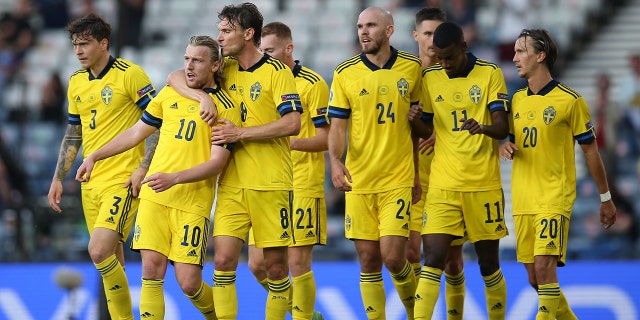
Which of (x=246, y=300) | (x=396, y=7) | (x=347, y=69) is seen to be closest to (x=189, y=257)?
(x=347, y=69)

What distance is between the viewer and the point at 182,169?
916cm

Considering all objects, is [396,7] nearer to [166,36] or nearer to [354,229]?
[166,36]

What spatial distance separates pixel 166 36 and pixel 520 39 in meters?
10.6

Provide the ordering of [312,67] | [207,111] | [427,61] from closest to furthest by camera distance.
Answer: [207,111] → [427,61] → [312,67]

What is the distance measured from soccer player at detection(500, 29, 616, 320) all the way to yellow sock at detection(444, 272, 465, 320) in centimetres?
69

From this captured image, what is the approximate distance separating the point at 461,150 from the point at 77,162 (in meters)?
7.50

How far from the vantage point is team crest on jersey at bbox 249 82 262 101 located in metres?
9.30

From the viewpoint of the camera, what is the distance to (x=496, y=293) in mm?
10047

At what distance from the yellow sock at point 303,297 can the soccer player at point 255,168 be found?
536 mm

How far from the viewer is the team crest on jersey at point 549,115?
32.3 ft

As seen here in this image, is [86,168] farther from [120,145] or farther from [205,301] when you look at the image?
[205,301]

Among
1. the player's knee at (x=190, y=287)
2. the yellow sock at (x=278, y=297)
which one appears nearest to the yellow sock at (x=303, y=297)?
the yellow sock at (x=278, y=297)

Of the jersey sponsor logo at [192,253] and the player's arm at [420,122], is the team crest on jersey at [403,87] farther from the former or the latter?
the jersey sponsor logo at [192,253]

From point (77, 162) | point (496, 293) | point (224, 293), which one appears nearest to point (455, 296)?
point (496, 293)
